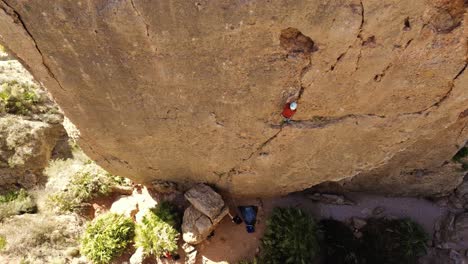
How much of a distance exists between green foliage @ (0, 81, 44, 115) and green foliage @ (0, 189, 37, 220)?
3273 mm

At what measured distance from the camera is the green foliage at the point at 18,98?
12.5 meters

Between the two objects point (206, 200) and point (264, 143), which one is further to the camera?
point (206, 200)

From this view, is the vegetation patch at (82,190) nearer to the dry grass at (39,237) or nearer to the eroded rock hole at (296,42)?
the dry grass at (39,237)

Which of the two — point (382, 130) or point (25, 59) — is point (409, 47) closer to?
point (382, 130)

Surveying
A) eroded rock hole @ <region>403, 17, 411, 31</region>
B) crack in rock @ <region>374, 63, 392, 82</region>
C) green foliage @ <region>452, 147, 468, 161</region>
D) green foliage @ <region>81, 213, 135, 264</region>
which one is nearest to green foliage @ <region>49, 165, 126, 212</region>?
green foliage @ <region>81, 213, 135, 264</region>

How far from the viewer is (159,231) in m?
8.36

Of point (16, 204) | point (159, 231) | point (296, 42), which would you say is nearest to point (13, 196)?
point (16, 204)

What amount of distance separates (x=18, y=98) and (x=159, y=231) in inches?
308

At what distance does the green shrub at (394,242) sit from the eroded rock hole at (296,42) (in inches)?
216

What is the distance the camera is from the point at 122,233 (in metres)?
8.60

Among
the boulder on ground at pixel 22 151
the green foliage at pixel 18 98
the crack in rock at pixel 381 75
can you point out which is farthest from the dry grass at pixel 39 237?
the crack in rock at pixel 381 75

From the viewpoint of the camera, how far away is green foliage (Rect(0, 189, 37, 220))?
383 inches

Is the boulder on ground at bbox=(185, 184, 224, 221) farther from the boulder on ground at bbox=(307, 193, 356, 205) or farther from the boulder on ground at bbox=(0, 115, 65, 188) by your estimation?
the boulder on ground at bbox=(0, 115, 65, 188)

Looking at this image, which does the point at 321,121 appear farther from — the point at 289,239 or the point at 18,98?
the point at 18,98
